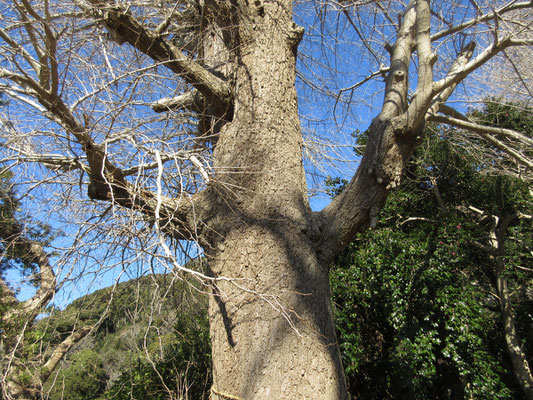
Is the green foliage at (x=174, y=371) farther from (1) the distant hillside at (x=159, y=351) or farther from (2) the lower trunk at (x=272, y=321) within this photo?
(2) the lower trunk at (x=272, y=321)

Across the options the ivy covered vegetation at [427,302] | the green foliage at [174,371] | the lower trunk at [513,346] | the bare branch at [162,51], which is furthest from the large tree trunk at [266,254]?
the lower trunk at [513,346]

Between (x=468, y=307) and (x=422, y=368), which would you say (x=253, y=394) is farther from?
(x=468, y=307)

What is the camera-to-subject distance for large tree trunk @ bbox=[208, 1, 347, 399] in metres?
1.68

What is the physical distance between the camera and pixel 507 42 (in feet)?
7.45

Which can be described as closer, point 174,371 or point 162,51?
point 162,51

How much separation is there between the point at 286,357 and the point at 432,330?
4019 mm

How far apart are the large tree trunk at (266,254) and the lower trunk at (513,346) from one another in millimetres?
5665

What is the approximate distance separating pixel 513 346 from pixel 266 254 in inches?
244

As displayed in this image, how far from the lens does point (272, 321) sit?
1.75 m

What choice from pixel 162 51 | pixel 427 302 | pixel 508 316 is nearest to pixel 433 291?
pixel 427 302

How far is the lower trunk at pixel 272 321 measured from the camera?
1.65 metres

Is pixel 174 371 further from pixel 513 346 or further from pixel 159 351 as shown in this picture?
pixel 513 346

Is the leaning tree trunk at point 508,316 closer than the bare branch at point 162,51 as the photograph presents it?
No

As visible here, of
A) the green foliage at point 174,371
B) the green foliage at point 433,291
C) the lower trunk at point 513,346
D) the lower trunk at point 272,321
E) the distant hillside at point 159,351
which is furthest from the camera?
the lower trunk at point 513,346
